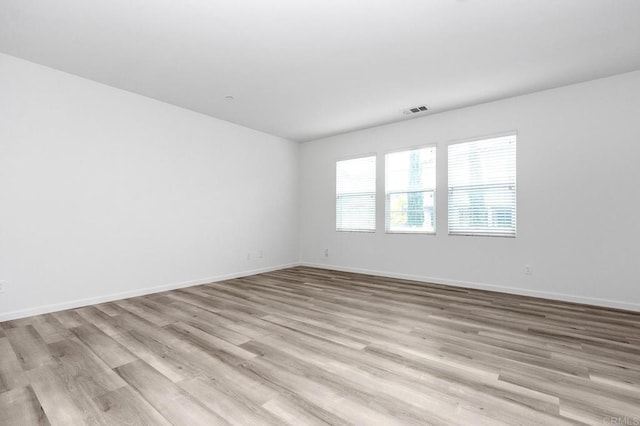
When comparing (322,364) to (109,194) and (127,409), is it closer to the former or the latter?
(127,409)

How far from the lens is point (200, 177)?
488 centimetres

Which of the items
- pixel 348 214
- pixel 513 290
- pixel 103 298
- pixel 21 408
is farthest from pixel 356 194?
pixel 21 408

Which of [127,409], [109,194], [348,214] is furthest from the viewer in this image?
[348,214]

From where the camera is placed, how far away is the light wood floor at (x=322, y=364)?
158cm

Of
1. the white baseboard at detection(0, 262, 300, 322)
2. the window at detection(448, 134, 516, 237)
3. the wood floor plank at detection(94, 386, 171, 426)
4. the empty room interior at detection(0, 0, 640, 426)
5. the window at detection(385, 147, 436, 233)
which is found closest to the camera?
the wood floor plank at detection(94, 386, 171, 426)

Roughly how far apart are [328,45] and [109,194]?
3229 mm

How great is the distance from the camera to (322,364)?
82.9 inches

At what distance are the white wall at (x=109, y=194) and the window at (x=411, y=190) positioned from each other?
255 cm

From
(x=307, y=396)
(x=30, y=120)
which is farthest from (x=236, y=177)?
(x=307, y=396)

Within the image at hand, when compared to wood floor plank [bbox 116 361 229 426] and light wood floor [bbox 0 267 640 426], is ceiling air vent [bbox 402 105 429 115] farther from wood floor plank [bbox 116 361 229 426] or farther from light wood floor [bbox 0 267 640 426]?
wood floor plank [bbox 116 361 229 426]

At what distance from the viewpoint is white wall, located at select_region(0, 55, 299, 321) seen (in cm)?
318

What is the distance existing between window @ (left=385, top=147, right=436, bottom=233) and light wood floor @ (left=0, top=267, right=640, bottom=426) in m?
1.80

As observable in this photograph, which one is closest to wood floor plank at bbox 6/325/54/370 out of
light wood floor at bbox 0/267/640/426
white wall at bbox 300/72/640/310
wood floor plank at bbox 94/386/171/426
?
light wood floor at bbox 0/267/640/426

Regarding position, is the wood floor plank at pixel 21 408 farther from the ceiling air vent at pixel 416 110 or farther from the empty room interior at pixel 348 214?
the ceiling air vent at pixel 416 110
